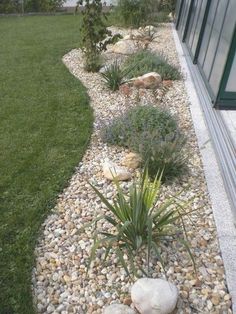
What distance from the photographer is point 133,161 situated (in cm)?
337

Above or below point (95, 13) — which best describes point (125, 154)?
below

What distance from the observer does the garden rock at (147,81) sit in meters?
5.25

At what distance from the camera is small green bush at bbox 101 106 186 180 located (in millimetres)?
3131

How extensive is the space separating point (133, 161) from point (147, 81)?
2.30 meters

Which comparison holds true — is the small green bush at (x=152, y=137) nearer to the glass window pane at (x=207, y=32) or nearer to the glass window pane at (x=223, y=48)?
the glass window pane at (x=223, y=48)

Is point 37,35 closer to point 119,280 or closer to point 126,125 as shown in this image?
point 126,125

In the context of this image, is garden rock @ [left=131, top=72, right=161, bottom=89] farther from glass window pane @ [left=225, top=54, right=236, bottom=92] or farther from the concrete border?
glass window pane @ [left=225, top=54, right=236, bottom=92]

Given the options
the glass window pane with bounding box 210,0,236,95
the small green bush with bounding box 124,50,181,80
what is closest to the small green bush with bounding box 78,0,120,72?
the small green bush with bounding box 124,50,181,80

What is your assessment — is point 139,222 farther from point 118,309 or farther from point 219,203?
point 219,203

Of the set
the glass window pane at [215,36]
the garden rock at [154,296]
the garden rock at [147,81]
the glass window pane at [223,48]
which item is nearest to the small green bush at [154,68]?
the garden rock at [147,81]

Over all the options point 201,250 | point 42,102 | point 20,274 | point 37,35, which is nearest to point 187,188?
point 201,250

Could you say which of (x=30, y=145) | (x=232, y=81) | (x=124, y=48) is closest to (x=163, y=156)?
(x=30, y=145)

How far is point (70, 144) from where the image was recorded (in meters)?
3.89

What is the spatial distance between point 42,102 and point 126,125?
177cm
